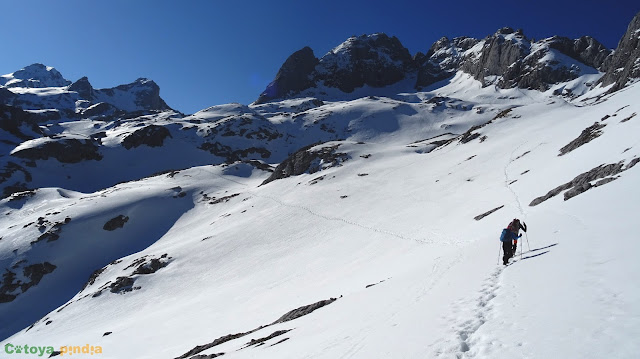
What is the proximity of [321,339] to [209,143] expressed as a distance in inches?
6025

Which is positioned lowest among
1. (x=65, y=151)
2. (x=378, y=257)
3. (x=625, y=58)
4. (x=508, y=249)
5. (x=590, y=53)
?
(x=378, y=257)

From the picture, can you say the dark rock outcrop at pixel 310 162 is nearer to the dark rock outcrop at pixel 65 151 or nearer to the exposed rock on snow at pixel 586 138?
the exposed rock on snow at pixel 586 138

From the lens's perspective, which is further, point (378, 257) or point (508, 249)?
point (378, 257)

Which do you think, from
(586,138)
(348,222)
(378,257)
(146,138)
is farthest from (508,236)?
(146,138)

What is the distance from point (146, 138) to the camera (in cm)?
15238

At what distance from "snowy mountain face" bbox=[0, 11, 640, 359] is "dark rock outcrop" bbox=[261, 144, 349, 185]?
0.56 metres

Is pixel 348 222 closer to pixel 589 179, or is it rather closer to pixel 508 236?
Result: pixel 589 179

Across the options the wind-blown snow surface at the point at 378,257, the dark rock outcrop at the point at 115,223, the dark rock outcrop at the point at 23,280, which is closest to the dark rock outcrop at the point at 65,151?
the wind-blown snow surface at the point at 378,257

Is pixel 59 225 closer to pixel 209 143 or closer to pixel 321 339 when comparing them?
pixel 321 339

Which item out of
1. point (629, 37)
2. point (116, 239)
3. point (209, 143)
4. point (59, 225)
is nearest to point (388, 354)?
point (116, 239)

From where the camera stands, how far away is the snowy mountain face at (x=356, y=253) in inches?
342

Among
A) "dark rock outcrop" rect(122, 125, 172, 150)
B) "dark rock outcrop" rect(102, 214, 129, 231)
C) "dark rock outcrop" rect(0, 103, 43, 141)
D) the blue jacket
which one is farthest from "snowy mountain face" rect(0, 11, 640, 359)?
"dark rock outcrop" rect(0, 103, 43, 141)

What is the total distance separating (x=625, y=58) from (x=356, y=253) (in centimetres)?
17267

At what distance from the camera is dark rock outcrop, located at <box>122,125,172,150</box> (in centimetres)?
15075
